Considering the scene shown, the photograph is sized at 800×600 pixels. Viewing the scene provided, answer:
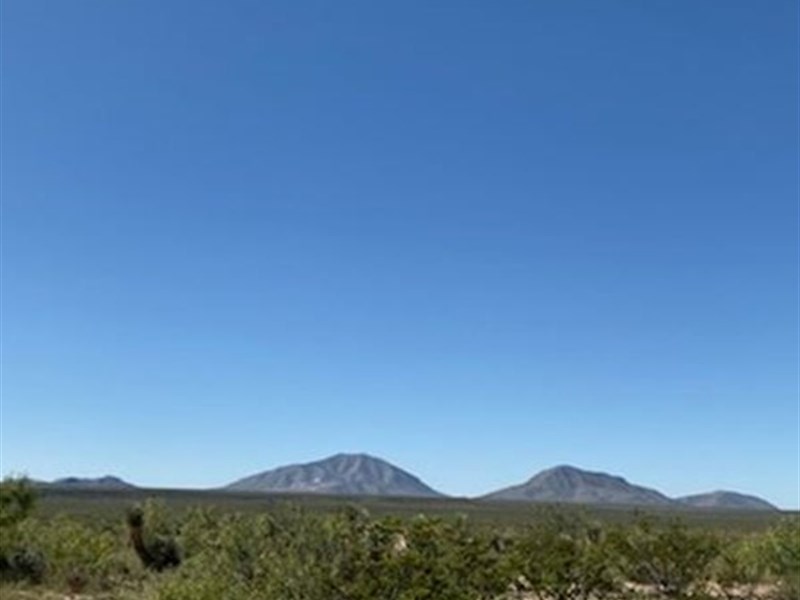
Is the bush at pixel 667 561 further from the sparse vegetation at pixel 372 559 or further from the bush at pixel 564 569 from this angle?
the bush at pixel 564 569

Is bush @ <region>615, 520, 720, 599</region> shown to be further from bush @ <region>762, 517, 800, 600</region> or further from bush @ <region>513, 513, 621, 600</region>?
bush @ <region>762, 517, 800, 600</region>

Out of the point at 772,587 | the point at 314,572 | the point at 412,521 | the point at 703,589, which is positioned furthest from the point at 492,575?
the point at 772,587

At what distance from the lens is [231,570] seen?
20328 millimetres

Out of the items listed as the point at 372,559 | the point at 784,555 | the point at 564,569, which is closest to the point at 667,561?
the point at 564,569

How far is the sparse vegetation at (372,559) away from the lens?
17.7 metres

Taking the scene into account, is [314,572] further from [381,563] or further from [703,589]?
[703,589]

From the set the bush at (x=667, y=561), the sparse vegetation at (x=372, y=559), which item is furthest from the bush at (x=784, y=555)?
the bush at (x=667, y=561)

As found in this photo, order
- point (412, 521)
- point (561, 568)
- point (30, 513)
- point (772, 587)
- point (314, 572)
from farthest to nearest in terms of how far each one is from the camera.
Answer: point (30, 513), point (772, 587), point (561, 568), point (412, 521), point (314, 572)

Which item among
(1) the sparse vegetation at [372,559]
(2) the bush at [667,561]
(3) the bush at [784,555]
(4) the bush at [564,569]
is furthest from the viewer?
(3) the bush at [784,555]

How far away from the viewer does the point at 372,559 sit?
18.0 m

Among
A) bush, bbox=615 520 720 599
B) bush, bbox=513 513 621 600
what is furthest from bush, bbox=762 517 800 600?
bush, bbox=513 513 621 600

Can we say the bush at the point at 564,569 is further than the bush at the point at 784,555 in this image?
No

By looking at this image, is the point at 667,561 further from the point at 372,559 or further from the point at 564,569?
the point at 372,559

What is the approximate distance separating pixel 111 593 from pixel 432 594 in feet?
45.1
